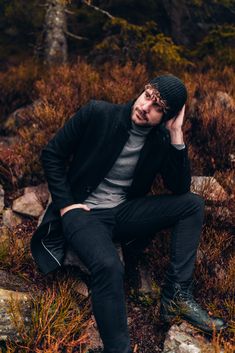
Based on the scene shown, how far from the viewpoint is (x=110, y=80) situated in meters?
6.28

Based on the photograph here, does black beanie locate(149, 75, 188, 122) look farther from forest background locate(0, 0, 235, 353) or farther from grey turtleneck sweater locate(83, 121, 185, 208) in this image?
forest background locate(0, 0, 235, 353)

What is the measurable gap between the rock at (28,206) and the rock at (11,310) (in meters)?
1.24

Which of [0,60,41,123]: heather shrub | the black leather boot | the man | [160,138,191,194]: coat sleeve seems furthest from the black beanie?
[0,60,41,123]: heather shrub

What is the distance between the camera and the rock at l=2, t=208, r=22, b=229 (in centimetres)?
438

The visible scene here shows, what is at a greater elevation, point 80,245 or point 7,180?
point 80,245

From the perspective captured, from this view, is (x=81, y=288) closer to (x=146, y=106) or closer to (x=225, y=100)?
(x=146, y=106)

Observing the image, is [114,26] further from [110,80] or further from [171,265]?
[171,265]

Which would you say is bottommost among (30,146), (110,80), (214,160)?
(30,146)

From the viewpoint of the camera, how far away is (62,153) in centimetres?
352

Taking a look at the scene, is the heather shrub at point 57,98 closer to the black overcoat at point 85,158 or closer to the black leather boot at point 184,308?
the black overcoat at point 85,158

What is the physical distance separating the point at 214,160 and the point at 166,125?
5.02 feet

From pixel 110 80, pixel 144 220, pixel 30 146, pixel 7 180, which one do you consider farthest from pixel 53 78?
pixel 144 220

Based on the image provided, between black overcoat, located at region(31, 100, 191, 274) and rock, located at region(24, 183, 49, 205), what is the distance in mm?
967

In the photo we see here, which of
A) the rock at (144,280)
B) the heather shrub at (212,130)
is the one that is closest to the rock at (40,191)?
the rock at (144,280)
